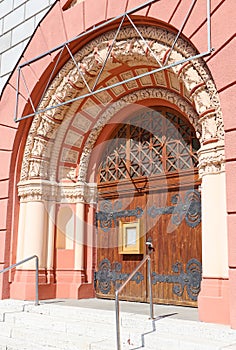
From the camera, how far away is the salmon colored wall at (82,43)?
5398 mm

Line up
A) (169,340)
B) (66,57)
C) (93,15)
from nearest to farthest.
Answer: (169,340) → (93,15) → (66,57)

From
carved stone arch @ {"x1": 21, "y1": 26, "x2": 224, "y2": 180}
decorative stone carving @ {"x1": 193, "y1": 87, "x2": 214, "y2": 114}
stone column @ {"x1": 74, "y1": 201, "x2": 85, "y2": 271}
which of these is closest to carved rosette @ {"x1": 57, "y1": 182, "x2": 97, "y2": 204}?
stone column @ {"x1": 74, "y1": 201, "x2": 85, "y2": 271}

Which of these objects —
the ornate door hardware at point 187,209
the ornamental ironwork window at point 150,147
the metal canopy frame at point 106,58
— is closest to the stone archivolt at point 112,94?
the metal canopy frame at point 106,58

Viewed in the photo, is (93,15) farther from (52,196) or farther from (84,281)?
(84,281)

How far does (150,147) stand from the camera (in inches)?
309

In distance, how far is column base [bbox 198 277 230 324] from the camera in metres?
5.33

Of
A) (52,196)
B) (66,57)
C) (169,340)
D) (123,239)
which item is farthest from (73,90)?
(169,340)

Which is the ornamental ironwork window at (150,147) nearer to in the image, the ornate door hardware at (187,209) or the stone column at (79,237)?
the ornate door hardware at (187,209)

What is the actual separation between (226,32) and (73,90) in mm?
3364

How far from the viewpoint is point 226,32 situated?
18.4ft

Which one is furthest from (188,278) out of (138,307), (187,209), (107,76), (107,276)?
(107,76)

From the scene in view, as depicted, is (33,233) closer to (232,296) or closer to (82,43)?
(82,43)

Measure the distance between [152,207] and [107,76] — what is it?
8.39ft

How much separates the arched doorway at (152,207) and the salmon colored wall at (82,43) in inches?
60.3
